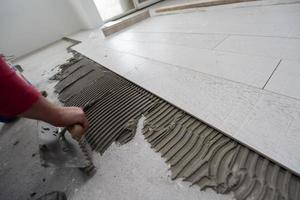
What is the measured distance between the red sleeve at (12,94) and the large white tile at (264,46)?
124cm

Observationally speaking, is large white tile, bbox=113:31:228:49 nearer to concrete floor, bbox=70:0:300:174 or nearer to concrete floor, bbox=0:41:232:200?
concrete floor, bbox=70:0:300:174

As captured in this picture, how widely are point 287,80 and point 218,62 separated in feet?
1.44

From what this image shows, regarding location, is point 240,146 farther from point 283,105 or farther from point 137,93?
point 137,93

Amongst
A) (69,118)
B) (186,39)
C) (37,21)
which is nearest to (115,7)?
(37,21)

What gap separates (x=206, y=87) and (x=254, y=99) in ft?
0.88

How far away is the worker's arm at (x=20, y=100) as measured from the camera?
0.42m

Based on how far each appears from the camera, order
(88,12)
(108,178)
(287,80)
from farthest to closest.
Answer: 1. (88,12)
2. (287,80)
3. (108,178)

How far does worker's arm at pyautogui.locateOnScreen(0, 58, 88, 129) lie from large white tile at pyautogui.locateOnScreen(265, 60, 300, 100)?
94 cm

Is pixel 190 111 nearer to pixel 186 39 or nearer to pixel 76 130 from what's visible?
pixel 76 130

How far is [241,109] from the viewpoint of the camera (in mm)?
855

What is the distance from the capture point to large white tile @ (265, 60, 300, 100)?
852mm

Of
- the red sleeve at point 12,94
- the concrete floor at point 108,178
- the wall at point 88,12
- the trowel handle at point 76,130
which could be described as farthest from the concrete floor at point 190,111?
the wall at point 88,12

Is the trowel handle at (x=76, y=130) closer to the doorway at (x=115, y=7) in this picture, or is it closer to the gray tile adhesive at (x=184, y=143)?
the gray tile adhesive at (x=184, y=143)

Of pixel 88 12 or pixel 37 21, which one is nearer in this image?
pixel 88 12
